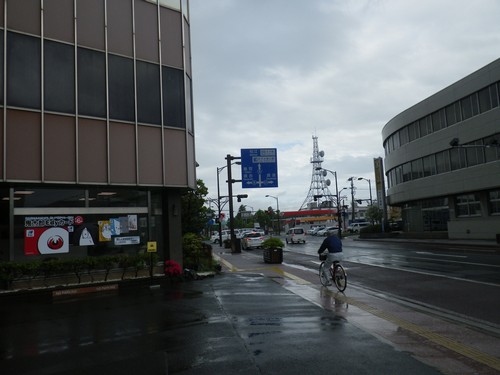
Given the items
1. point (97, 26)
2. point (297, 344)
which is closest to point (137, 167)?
point (97, 26)

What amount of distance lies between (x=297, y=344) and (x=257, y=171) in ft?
68.1

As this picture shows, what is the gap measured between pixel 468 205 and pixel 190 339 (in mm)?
38980

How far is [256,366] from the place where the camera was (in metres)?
5.64

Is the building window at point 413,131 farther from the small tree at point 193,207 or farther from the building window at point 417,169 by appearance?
the small tree at point 193,207

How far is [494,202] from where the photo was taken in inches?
1455

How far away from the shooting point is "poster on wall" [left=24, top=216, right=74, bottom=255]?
12961mm

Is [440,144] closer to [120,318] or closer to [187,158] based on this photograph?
[187,158]

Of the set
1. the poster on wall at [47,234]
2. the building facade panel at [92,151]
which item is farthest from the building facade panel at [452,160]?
the poster on wall at [47,234]

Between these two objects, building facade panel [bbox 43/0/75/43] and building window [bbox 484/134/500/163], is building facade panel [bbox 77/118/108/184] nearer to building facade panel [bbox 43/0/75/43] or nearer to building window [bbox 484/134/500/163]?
building facade panel [bbox 43/0/75/43]

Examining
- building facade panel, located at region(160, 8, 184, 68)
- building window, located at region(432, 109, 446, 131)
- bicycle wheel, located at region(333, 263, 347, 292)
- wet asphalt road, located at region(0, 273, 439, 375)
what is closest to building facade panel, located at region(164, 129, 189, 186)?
building facade panel, located at region(160, 8, 184, 68)

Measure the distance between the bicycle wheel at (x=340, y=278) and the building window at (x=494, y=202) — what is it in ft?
96.9

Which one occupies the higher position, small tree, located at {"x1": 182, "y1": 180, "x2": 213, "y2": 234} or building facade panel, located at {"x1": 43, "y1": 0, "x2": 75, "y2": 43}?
building facade panel, located at {"x1": 43, "y1": 0, "x2": 75, "y2": 43}

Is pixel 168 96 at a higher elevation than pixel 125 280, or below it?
higher

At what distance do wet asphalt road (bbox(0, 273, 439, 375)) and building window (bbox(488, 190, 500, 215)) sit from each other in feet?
102
